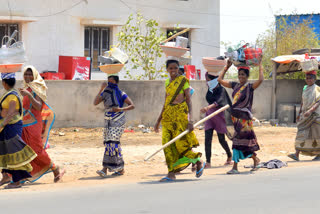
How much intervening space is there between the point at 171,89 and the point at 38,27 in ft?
44.7

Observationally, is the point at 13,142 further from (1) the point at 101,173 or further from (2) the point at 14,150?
(1) the point at 101,173

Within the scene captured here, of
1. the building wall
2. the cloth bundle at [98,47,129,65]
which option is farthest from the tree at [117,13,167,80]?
the cloth bundle at [98,47,129,65]

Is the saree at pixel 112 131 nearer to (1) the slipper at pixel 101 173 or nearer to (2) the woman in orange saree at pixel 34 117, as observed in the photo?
(1) the slipper at pixel 101 173

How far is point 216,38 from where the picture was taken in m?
25.3

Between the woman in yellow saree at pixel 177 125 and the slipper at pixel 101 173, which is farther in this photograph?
the slipper at pixel 101 173

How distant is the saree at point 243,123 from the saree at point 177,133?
954mm

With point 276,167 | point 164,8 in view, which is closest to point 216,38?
point 164,8

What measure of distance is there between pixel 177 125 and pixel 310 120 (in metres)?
3.47

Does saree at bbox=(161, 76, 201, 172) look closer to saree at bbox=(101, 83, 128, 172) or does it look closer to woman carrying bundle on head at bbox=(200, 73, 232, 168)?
saree at bbox=(101, 83, 128, 172)

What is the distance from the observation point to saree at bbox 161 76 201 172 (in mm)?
7801

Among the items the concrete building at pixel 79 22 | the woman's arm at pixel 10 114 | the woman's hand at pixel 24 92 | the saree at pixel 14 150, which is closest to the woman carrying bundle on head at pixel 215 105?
the woman's hand at pixel 24 92

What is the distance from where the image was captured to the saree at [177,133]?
780 cm

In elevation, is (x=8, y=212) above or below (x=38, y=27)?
below

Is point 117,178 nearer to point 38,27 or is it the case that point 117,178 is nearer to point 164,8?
point 38,27
